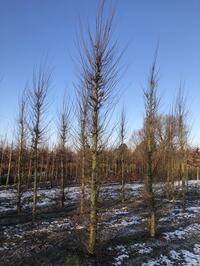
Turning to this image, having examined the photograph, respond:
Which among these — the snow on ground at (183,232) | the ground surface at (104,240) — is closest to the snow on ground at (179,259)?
the ground surface at (104,240)

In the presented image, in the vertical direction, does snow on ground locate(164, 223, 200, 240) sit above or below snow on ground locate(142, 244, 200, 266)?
above

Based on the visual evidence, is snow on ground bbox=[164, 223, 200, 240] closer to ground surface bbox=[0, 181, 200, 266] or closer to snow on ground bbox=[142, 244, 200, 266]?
ground surface bbox=[0, 181, 200, 266]

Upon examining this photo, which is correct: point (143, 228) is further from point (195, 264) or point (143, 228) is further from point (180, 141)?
point (180, 141)

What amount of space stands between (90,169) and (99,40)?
400 cm

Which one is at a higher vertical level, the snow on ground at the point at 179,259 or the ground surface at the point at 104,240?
the ground surface at the point at 104,240

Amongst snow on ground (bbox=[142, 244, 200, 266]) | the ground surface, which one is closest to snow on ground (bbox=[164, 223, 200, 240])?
the ground surface

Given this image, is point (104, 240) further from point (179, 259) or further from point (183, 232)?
point (183, 232)

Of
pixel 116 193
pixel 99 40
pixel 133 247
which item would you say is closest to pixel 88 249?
pixel 133 247

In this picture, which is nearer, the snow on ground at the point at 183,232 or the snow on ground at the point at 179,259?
the snow on ground at the point at 179,259

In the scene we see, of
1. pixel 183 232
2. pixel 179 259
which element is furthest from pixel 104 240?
pixel 183 232

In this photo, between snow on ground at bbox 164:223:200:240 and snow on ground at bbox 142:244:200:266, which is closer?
snow on ground at bbox 142:244:200:266

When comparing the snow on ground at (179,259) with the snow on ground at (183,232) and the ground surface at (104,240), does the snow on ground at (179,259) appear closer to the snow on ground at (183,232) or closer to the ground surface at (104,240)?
the ground surface at (104,240)

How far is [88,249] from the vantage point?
8938 mm

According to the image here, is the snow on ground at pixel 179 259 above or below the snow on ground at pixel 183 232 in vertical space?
below
